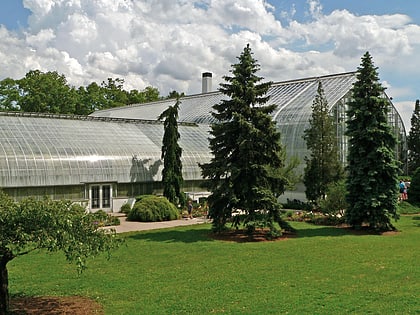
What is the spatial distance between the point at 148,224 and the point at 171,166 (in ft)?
19.7

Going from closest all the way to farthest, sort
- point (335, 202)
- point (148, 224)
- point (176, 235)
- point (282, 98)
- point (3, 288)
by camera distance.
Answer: point (3, 288) → point (176, 235) → point (335, 202) → point (148, 224) → point (282, 98)

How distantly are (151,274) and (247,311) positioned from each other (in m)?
4.42

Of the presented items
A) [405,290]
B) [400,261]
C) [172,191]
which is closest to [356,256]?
[400,261]

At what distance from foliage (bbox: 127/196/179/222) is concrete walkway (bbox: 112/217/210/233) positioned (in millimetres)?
524

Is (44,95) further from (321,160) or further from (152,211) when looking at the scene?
(321,160)

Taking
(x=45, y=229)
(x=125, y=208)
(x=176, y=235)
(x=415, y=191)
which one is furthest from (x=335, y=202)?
(x=45, y=229)

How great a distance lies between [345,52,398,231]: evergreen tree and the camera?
71.0 ft

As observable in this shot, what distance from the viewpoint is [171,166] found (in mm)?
29953

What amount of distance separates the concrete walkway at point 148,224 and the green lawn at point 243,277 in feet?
11.9

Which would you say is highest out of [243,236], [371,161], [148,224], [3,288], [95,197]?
[371,161]

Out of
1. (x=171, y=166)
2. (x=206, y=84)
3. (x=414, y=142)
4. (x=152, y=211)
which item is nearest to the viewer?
(x=152, y=211)

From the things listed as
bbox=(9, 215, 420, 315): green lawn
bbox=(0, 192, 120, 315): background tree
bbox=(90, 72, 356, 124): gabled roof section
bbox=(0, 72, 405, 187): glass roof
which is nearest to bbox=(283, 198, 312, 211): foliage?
bbox=(0, 72, 405, 187): glass roof

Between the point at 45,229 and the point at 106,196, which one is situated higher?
the point at 45,229

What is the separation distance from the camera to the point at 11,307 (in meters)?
10.4
